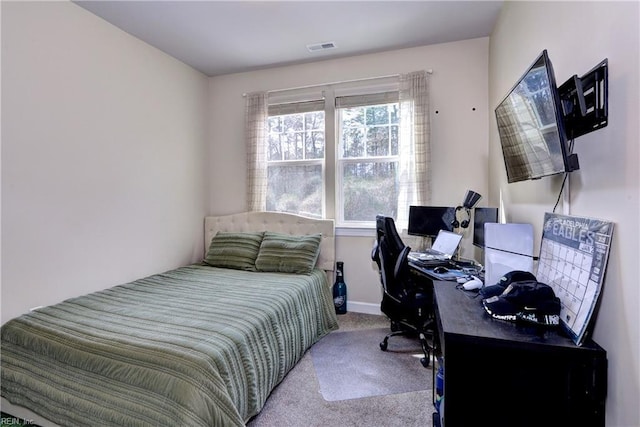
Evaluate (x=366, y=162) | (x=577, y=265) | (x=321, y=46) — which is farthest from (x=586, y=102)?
(x=321, y=46)

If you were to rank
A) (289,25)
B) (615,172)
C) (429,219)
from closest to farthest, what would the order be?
(615,172), (289,25), (429,219)

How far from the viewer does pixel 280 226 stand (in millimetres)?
3545

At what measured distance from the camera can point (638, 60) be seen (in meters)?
0.92

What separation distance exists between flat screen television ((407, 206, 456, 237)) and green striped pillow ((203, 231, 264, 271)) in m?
1.61

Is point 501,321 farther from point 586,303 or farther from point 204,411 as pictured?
point 204,411

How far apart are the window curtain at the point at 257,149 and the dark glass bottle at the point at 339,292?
1.14 m

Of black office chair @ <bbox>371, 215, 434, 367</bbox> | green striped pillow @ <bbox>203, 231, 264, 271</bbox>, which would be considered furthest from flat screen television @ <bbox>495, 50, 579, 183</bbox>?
green striped pillow @ <bbox>203, 231, 264, 271</bbox>

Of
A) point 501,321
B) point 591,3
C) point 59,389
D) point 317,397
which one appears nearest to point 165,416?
point 59,389

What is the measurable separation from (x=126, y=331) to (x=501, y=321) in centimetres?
185

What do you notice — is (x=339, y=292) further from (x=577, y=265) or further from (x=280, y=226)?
(x=577, y=265)

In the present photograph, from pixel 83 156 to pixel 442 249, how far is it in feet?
10.1

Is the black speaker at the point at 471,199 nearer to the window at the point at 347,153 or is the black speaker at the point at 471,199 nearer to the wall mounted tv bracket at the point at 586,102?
the window at the point at 347,153

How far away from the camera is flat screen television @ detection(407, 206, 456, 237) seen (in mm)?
2865

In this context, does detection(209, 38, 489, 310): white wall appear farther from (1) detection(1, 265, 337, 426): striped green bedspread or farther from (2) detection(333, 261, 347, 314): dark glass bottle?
(1) detection(1, 265, 337, 426): striped green bedspread
